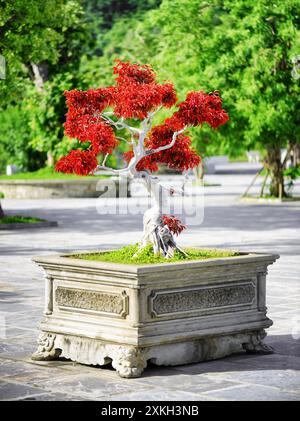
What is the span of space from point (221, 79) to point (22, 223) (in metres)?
9.04

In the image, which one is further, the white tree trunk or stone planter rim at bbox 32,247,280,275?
the white tree trunk

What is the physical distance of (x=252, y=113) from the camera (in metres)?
30.3

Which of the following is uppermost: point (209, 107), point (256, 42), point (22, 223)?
point (256, 42)

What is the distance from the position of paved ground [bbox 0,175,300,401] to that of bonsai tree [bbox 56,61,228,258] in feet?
4.28

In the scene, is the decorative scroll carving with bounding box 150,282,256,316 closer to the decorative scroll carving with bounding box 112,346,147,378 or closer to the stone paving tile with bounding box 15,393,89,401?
the decorative scroll carving with bounding box 112,346,147,378

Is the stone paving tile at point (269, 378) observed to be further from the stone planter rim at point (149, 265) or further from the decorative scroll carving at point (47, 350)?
the decorative scroll carving at point (47, 350)

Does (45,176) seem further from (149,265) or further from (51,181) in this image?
(149,265)

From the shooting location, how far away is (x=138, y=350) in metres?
8.64

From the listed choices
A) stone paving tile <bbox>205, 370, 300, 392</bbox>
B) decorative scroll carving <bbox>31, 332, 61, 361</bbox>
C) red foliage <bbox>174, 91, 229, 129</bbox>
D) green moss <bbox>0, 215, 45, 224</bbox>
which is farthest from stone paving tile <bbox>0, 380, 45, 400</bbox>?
green moss <bbox>0, 215, 45, 224</bbox>

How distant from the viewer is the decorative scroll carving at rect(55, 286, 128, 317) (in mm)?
8729

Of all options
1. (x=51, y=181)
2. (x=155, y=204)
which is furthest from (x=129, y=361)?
(x=51, y=181)

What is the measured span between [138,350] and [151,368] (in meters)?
0.37
